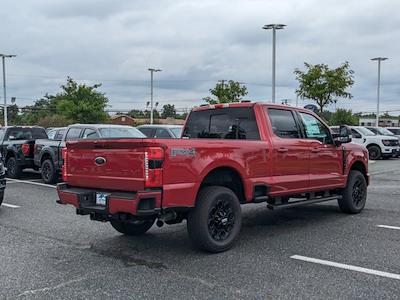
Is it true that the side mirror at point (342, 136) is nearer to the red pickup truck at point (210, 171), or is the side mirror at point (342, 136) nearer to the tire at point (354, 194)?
the red pickup truck at point (210, 171)

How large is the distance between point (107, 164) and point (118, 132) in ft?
24.1

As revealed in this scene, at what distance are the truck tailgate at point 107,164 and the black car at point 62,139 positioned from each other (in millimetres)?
6410

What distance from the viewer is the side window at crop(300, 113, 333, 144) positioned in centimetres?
819

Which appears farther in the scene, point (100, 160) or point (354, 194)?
point (354, 194)

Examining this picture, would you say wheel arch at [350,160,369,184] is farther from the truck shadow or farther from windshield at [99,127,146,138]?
windshield at [99,127,146,138]

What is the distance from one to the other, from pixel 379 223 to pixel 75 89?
47985mm

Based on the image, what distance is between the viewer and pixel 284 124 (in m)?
7.72

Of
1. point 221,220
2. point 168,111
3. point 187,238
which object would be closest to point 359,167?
point 187,238

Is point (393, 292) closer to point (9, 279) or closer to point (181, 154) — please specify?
point (181, 154)

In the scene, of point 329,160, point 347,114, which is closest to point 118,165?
point 329,160

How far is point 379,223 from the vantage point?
8.30 m

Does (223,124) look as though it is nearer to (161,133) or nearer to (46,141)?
(46,141)

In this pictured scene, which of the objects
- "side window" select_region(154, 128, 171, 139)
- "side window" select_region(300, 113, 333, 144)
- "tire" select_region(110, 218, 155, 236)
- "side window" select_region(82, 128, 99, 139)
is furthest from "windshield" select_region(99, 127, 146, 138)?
"side window" select_region(300, 113, 333, 144)

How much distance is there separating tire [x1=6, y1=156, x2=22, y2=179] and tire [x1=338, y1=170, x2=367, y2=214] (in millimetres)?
10318
